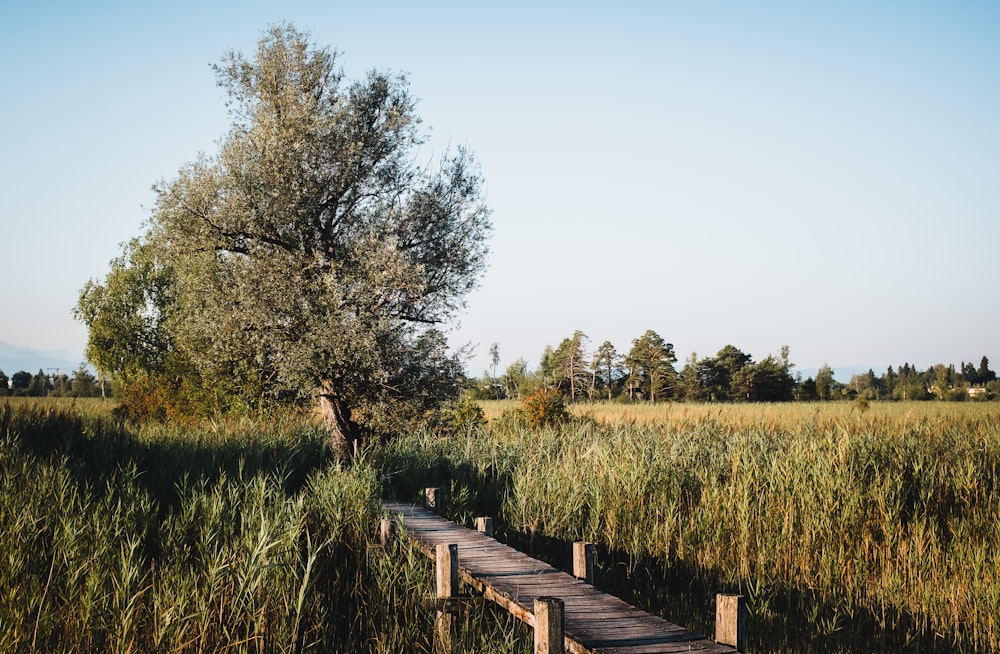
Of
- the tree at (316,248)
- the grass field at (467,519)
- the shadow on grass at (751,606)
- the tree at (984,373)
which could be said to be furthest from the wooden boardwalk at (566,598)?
the tree at (984,373)

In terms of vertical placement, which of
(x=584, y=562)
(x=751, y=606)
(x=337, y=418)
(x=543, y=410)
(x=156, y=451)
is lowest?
(x=751, y=606)

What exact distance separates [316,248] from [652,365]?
40558 millimetres

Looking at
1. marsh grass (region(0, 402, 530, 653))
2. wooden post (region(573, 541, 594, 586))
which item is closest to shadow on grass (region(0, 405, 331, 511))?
marsh grass (region(0, 402, 530, 653))

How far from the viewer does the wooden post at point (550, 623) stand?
4.60 meters

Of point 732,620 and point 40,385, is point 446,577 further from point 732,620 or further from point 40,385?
Answer: point 40,385

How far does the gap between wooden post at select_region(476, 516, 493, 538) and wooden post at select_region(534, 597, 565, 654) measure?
3.46 meters

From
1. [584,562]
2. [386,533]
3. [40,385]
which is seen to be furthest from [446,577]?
[40,385]

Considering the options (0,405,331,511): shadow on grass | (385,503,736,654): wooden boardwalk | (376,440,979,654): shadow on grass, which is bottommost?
(376,440,979,654): shadow on grass

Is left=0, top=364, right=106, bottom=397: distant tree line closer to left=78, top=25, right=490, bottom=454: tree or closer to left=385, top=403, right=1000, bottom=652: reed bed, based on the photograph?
left=78, top=25, right=490, bottom=454: tree

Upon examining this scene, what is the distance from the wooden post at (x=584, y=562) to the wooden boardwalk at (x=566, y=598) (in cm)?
19

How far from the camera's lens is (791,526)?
8.32m

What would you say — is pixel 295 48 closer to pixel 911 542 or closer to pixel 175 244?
pixel 175 244

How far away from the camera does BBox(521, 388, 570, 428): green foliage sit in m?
→ 20.0

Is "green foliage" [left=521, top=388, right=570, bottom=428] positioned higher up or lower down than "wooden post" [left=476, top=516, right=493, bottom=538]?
higher up
